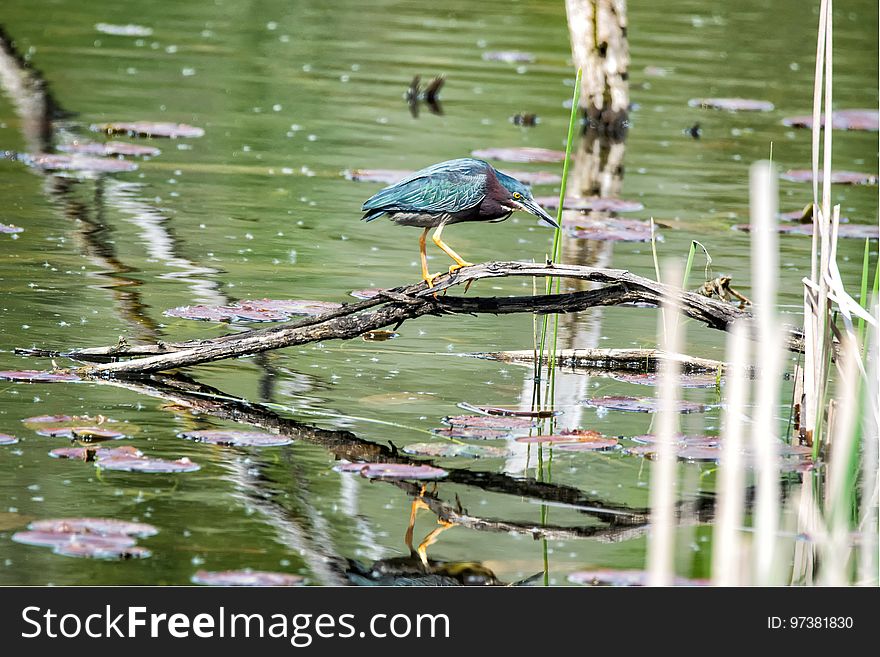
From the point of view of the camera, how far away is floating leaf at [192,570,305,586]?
161 inches

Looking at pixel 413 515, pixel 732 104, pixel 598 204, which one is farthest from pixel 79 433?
pixel 732 104

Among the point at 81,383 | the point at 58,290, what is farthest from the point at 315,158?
the point at 81,383

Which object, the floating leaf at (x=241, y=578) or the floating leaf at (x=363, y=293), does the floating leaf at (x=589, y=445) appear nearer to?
the floating leaf at (x=241, y=578)

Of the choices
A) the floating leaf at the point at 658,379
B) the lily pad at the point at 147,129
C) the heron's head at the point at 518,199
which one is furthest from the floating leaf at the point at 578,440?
the lily pad at the point at 147,129

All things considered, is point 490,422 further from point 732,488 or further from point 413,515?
point 732,488

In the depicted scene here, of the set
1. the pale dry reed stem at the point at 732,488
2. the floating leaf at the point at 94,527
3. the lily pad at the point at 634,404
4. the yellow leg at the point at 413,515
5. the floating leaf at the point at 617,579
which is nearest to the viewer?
the pale dry reed stem at the point at 732,488

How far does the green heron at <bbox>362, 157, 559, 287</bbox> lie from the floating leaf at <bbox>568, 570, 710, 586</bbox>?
4.98 ft

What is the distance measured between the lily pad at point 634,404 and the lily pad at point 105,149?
6.01 metres

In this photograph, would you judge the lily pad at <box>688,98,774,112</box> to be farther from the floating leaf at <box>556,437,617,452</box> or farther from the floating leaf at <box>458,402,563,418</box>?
the floating leaf at <box>556,437,617,452</box>

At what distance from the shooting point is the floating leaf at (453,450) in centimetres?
530

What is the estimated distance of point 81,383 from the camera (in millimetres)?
5898

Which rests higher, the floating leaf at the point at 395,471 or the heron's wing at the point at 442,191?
the heron's wing at the point at 442,191

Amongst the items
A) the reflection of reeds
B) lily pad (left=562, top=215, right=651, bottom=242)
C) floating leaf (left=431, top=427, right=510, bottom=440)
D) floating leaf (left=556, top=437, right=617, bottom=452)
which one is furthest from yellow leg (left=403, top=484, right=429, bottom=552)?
lily pad (left=562, top=215, right=651, bottom=242)
